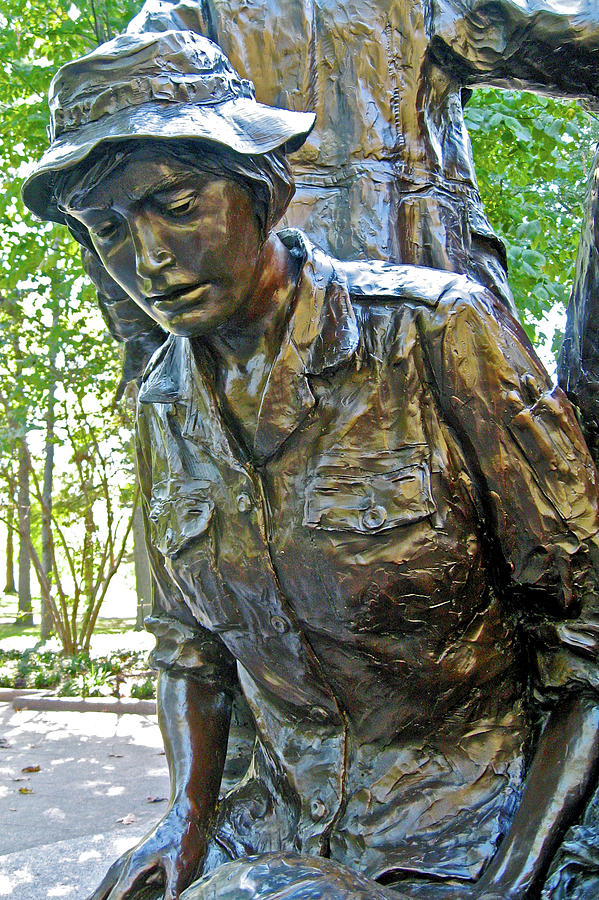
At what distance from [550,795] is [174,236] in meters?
1.10

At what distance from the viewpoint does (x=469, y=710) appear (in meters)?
1.77

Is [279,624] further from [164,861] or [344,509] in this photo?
[164,861]

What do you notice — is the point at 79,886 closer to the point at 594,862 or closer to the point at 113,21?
the point at 594,862

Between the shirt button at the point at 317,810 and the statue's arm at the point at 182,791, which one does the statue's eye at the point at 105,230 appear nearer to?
the statue's arm at the point at 182,791

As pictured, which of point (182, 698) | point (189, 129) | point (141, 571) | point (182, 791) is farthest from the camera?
point (141, 571)

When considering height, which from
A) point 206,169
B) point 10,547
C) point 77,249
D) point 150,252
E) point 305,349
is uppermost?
point 77,249

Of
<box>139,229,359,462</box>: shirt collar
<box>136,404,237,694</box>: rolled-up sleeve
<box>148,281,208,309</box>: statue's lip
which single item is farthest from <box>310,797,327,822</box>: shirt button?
<box>148,281,208,309</box>: statue's lip

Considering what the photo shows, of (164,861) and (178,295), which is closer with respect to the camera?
(178,295)

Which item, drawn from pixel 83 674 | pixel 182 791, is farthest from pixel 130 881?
pixel 83 674

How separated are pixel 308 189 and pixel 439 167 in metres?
0.31

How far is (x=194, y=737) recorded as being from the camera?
1.94 m

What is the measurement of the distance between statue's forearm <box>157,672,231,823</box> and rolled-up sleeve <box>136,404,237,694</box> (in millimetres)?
28

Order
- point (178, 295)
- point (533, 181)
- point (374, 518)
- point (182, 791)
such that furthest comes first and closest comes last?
point (533, 181) → point (182, 791) → point (374, 518) → point (178, 295)

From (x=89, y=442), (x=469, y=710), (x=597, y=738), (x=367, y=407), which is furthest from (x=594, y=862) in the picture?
(x=89, y=442)
